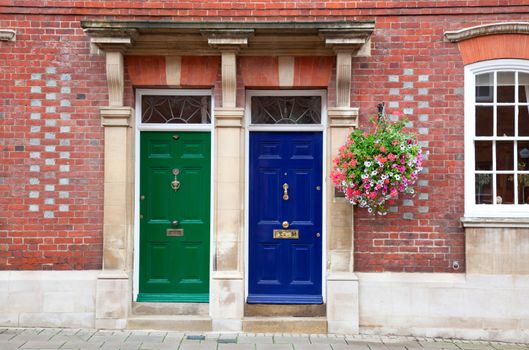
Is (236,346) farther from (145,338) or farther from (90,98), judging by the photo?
(90,98)

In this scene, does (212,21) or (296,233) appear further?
(296,233)

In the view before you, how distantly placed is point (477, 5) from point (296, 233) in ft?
12.1

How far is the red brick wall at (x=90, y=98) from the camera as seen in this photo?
7.12 m

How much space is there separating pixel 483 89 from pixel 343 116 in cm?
183

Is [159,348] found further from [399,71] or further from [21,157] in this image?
[399,71]

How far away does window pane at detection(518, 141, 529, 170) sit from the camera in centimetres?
714

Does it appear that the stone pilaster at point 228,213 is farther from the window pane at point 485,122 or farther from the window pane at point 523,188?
the window pane at point 523,188

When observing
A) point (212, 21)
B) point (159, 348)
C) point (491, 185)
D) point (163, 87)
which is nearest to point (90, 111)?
point (163, 87)

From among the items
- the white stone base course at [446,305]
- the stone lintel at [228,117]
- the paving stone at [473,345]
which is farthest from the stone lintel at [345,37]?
the paving stone at [473,345]

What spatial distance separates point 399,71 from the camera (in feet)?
23.5

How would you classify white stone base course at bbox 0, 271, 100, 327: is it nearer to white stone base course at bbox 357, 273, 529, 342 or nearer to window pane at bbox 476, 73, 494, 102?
white stone base course at bbox 357, 273, 529, 342

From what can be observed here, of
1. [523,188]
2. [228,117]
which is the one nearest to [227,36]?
[228,117]

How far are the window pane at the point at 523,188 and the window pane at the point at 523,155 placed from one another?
11 centimetres

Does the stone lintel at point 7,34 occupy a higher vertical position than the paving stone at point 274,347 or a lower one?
higher
